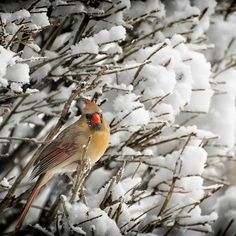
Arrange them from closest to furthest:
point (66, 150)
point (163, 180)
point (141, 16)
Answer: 1. point (66, 150)
2. point (163, 180)
3. point (141, 16)

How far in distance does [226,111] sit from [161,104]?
1310 millimetres

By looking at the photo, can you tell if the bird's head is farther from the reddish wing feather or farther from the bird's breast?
the reddish wing feather

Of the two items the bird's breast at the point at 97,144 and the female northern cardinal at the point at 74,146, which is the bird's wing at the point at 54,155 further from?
the bird's breast at the point at 97,144

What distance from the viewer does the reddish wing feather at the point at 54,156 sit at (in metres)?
3.55

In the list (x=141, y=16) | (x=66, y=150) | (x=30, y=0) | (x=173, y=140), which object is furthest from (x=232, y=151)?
(x=30, y=0)

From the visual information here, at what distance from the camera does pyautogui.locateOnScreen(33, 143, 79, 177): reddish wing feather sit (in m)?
3.55

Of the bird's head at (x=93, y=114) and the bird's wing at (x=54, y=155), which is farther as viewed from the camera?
the bird's wing at (x=54, y=155)

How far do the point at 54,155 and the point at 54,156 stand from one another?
0.01 meters

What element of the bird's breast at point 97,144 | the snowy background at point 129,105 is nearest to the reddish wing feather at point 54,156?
the bird's breast at point 97,144

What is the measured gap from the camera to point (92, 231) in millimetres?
2924

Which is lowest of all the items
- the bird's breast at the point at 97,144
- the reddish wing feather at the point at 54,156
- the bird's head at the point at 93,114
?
the reddish wing feather at the point at 54,156

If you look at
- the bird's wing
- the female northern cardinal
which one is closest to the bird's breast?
the female northern cardinal

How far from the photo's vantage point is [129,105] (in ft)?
12.6

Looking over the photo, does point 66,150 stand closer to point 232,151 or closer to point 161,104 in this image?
point 161,104
